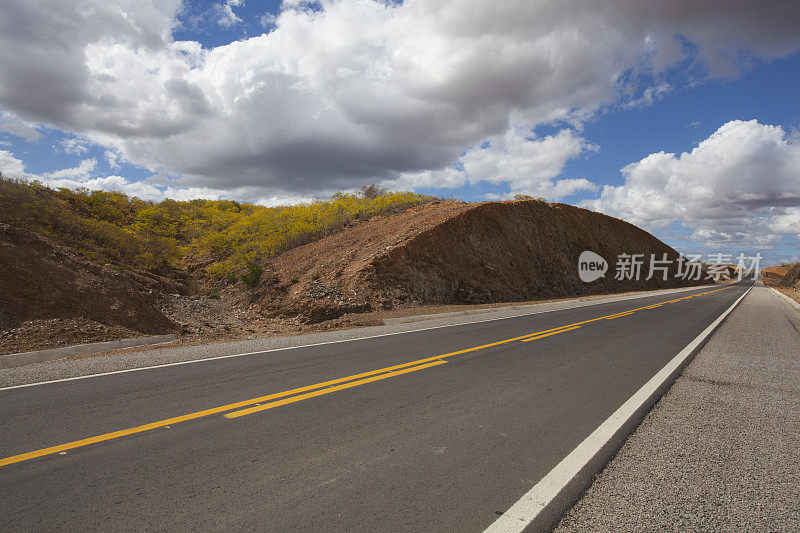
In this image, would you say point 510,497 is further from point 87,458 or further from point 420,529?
point 87,458

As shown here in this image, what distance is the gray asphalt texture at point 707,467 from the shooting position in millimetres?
2592

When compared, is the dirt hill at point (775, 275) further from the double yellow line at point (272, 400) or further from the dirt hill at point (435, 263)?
the double yellow line at point (272, 400)

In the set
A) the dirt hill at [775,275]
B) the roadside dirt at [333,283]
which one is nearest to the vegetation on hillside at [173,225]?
the roadside dirt at [333,283]

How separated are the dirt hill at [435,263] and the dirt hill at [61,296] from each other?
5.81 metres

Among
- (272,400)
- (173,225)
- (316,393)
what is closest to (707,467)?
(316,393)

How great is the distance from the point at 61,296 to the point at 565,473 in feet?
40.0

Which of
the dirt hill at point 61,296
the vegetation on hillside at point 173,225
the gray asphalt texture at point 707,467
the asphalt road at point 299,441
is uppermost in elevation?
the vegetation on hillside at point 173,225

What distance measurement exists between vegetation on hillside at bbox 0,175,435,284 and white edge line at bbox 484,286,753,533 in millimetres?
18390

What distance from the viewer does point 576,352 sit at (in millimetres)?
7891

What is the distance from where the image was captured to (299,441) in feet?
12.0

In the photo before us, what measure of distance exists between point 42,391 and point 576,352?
8.43m

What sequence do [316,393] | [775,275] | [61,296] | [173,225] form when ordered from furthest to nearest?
1. [775,275]
2. [173,225]
3. [61,296]
4. [316,393]

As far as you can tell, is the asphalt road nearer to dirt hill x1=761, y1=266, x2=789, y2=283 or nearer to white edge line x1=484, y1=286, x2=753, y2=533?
white edge line x1=484, y1=286, x2=753, y2=533

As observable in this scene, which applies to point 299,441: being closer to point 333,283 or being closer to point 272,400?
point 272,400
